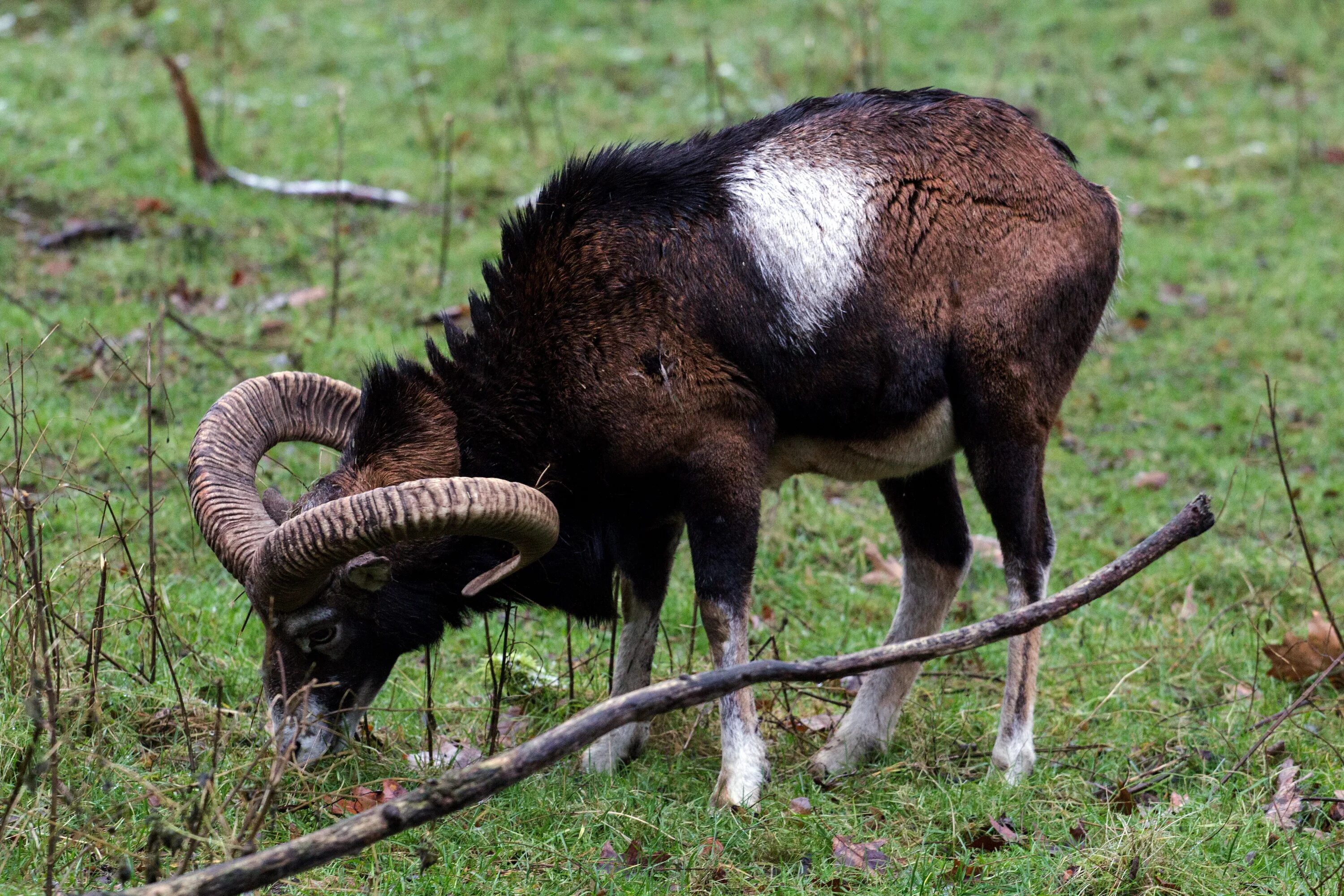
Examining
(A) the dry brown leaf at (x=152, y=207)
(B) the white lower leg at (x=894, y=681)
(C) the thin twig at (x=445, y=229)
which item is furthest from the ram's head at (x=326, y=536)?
(A) the dry brown leaf at (x=152, y=207)

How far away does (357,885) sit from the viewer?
13.6 ft

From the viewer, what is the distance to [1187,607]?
6.78 m

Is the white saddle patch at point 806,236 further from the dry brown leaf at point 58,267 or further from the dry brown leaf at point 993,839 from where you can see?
the dry brown leaf at point 58,267

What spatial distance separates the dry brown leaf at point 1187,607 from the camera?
6711mm

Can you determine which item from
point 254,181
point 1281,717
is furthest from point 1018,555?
point 254,181

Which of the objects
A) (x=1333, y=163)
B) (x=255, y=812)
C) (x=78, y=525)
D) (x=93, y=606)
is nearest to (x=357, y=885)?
(x=255, y=812)

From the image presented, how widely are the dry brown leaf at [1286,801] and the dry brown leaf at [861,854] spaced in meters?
1.32

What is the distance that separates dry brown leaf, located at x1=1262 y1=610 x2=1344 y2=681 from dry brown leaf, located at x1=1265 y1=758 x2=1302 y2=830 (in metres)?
0.89

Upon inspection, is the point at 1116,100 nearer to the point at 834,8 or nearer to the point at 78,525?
the point at 834,8

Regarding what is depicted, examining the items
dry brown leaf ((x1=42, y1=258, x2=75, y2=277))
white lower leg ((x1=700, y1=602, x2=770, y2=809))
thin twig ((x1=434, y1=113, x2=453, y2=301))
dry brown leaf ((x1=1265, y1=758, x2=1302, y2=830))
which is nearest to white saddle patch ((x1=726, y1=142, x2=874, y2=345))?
white lower leg ((x1=700, y1=602, x2=770, y2=809))

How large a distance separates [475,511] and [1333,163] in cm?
1108

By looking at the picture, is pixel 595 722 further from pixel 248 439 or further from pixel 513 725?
pixel 248 439

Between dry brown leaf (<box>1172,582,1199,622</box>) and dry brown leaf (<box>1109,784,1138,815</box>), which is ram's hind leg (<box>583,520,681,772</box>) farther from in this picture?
dry brown leaf (<box>1172,582,1199,622</box>)

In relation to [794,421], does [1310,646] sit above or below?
below
